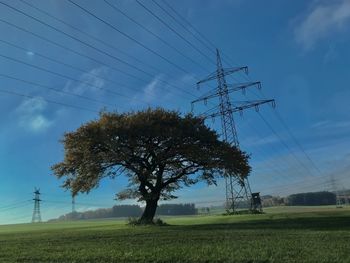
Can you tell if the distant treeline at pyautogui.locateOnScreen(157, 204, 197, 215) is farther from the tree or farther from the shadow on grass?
the shadow on grass

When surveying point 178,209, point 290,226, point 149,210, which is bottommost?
point 290,226

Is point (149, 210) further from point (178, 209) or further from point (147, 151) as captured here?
point (178, 209)

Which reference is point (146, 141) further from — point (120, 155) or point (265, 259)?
point (265, 259)

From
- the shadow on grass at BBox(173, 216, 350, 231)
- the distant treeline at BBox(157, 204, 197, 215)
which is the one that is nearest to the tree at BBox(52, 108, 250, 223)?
the shadow on grass at BBox(173, 216, 350, 231)

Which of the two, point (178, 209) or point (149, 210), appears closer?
point (149, 210)

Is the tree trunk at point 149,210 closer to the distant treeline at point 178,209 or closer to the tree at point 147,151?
the tree at point 147,151

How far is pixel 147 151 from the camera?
49812 millimetres

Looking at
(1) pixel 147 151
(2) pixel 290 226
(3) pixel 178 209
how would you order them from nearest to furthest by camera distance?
(2) pixel 290 226, (1) pixel 147 151, (3) pixel 178 209

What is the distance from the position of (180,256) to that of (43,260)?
179 inches

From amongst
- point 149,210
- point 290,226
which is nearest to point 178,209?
point 149,210

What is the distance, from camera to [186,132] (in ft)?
161

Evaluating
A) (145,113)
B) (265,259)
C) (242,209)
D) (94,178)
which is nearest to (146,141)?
(145,113)

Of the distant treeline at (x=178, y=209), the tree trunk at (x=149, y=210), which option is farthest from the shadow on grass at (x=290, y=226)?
the distant treeline at (x=178, y=209)

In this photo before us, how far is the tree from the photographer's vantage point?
1882 inches
